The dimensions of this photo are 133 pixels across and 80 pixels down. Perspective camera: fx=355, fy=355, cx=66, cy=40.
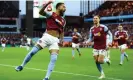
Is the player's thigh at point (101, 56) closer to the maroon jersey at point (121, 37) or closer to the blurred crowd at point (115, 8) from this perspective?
the maroon jersey at point (121, 37)

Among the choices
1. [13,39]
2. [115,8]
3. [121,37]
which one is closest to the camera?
[121,37]

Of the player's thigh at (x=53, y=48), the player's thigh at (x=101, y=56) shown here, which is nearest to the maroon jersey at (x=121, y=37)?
the player's thigh at (x=101, y=56)

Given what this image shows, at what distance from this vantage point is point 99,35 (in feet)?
43.9

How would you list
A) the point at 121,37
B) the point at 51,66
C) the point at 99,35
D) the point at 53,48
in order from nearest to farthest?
the point at 51,66
the point at 53,48
the point at 99,35
the point at 121,37

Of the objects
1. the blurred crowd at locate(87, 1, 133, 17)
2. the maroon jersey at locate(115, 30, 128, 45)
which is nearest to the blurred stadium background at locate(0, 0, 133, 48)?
the blurred crowd at locate(87, 1, 133, 17)

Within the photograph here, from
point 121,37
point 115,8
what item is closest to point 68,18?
point 115,8

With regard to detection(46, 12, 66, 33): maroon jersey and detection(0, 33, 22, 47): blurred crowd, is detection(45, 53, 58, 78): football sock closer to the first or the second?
detection(46, 12, 66, 33): maroon jersey

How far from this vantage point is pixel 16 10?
78.6 meters

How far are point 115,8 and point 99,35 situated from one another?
212 feet

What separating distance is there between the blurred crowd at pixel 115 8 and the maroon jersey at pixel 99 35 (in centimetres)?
5521

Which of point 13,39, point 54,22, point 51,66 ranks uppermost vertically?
point 54,22

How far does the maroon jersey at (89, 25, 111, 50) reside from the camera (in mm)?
13226

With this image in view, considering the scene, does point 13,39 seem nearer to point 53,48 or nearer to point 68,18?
point 68,18

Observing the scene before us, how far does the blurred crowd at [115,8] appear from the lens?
232 feet
